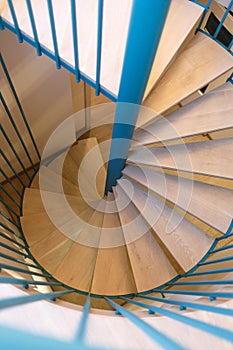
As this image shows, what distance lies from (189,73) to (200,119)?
0.38m

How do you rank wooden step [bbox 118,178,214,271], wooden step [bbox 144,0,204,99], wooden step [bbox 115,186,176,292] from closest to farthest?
wooden step [bbox 144,0,204,99], wooden step [bbox 118,178,214,271], wooden step [bbox 115,186,176,292]

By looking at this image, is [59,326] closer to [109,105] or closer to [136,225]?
[136,225]

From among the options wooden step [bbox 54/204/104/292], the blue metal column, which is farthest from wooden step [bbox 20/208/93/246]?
the blue metal column

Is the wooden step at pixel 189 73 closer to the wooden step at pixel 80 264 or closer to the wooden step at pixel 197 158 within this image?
the wooden step at pixel 197 158

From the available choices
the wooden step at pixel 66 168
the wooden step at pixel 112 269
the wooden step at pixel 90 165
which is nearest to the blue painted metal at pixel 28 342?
the wooden step at pixel 112 269

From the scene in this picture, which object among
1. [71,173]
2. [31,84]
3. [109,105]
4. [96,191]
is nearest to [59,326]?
[31,84]

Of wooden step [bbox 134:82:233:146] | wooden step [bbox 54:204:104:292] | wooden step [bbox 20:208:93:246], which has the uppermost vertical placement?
wooden step [bbox 134:82:233:146]

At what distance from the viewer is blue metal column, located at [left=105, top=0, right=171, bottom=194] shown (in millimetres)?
1361

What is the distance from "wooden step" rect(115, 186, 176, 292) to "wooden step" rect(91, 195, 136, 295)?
17 cm

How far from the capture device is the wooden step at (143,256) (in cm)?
316

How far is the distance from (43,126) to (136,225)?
5.58 feet

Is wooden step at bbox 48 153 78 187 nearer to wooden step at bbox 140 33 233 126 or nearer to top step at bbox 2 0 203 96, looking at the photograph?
wooden step at bbox 140 33 233 126

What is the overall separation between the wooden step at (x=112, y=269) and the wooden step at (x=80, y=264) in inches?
2.5

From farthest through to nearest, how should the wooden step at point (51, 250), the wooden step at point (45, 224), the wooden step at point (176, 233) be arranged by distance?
the wooden step at point (45, 224) < the wooden step at point (51, 250) < the wooden step at point (176, 233)
